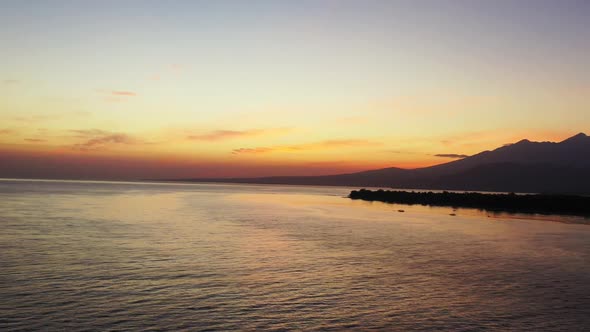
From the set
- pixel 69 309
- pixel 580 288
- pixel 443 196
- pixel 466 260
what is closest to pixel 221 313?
pixel 69 309

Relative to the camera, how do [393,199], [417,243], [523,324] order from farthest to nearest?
[393,199]
[417,243]
[523,324]

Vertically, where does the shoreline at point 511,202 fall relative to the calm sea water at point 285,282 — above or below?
above

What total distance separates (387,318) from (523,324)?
12.2 feet

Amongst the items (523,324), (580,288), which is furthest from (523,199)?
(523,324)

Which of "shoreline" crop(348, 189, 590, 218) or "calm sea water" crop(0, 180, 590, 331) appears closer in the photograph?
"calm sea water" crop(0, 180, 590, 331)

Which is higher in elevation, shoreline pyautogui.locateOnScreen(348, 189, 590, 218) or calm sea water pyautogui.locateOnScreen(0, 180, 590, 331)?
shoreline pyautogui.locateOnScreen(348, 189, 590, 218)

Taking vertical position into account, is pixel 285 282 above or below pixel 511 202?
below

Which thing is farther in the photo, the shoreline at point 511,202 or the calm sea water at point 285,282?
the shoreline at point 511,202

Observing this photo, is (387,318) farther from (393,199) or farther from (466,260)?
(393,199)

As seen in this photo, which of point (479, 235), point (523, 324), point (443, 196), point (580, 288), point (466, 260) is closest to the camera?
point (523, 324)

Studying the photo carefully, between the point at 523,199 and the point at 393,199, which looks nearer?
the point at 523,199

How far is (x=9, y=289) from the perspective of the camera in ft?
51.2

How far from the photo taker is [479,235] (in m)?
36.6

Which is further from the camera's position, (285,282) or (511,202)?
(511,202)
